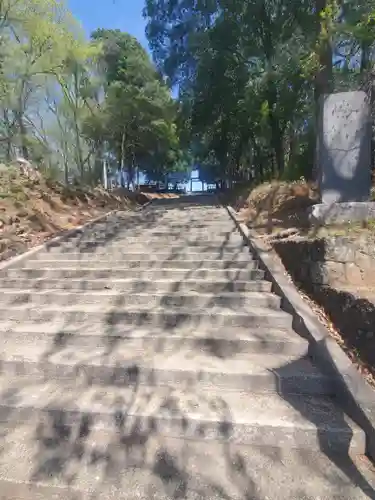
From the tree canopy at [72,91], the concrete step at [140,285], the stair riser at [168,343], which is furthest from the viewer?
the tree canopy at [72,91]

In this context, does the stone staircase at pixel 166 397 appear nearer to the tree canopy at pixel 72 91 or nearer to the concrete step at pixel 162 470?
the concrete step at pixel 162 470

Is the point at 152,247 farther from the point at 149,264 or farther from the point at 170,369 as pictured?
the point at 170,369

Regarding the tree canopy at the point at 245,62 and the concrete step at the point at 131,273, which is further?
the tree canopy at the point at 245,62

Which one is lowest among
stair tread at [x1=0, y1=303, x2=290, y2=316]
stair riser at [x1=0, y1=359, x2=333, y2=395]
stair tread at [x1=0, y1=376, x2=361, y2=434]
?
stair tread at [x1=0, y1=376, x2=361, y2=434]

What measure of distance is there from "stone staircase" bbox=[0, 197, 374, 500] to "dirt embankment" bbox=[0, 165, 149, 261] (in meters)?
1.84

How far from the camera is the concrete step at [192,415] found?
2203 millimetres

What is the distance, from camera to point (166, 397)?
2564mm

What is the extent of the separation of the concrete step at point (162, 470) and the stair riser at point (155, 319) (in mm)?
1303

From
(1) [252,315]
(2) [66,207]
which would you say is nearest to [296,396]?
(1) [252,315]

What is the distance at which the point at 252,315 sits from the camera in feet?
11.4

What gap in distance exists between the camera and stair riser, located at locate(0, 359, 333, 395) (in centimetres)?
263

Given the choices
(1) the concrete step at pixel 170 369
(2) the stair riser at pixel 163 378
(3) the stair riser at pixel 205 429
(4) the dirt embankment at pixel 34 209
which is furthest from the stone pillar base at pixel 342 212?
(4) the dirt embankment at pixel 34 209

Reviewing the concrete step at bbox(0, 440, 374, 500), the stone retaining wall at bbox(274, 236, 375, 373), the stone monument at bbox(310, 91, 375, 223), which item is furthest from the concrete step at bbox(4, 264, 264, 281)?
the concrete step at bbox(0, 440, 374, 500)

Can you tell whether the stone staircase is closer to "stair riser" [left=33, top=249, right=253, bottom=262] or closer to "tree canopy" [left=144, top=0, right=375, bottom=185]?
"stair riser" [left=33, top=249, right=253, bottom=262]
